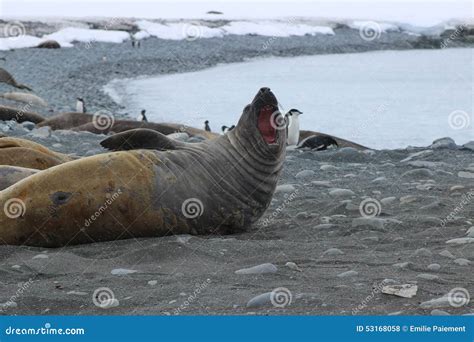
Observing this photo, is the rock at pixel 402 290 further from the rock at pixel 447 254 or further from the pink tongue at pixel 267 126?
the pink tongue at pixel 267 126

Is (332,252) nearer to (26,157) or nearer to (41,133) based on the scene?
(26,157)

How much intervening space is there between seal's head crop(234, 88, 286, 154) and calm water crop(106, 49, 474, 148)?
6.24 meters

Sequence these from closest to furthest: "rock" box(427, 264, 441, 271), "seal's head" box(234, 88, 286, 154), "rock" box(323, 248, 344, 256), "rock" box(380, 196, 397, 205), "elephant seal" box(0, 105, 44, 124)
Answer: "rock" box(427, 264, 441, 271) → "rock" box(323, 248, 344, 256) → "seal's head" box(234, 88, 286, 154) → "rock" box(380, 196, 397, 205) → "elephant seal" box(0, 105, 44, 124)

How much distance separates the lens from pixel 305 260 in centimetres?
417

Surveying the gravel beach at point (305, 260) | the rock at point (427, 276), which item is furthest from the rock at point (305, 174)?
the rock at point (427, 276)

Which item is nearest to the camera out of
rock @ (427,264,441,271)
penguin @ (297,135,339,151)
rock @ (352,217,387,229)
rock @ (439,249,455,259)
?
rock @ (427,264,441,271)

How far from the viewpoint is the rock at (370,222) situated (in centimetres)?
502

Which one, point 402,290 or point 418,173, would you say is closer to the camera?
point 402,290

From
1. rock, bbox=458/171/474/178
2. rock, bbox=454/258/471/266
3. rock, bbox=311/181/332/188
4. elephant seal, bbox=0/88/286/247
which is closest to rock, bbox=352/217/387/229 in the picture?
elephant seal, bbox=0/88/286/247

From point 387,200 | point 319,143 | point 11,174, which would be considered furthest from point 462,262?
point 319,143

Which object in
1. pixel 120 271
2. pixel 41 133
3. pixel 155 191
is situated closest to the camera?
pixel 120 271

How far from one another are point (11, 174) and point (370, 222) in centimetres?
207

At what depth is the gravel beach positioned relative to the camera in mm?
3402

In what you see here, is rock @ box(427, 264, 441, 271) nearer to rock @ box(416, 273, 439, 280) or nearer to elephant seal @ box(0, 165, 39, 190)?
rock @ box(416, 273, 439, 280)
